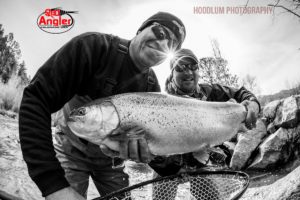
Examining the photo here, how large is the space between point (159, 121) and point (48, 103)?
2.24 ft

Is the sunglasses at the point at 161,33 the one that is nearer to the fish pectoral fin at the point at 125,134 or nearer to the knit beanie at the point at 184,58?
the fish pectoral fin at the point at 125,134

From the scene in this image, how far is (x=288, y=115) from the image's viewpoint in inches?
262

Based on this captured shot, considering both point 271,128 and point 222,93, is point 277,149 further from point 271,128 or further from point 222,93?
Result: point 222,93

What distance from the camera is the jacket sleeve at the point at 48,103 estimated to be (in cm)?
111

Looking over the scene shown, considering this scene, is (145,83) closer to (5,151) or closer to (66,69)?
(66,69)

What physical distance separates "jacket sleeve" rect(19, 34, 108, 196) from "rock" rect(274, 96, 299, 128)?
21.6ft

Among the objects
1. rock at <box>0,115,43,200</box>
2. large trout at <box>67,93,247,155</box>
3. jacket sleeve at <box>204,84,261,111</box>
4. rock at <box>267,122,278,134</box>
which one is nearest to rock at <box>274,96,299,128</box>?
rock at <box>267,122,278,134</box>

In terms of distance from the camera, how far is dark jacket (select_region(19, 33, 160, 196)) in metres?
1.12

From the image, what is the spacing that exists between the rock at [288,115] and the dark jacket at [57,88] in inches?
241

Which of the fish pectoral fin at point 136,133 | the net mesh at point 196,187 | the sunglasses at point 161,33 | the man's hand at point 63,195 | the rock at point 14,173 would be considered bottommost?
the rock at point 14,173

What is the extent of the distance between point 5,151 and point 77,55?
10.7 ft

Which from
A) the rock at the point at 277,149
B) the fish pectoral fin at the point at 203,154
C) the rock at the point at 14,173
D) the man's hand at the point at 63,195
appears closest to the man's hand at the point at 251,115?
the fish pectoral fin at the point at 203,154

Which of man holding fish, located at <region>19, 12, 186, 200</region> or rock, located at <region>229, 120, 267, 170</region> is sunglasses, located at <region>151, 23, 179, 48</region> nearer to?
man holding fish, located at <region>19, 12, 186, 200</region>

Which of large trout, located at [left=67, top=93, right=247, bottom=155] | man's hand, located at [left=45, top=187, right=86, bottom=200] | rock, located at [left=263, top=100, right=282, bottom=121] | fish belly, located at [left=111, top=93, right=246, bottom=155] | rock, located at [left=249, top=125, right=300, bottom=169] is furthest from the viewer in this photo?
rock, located at [left=263, top=100, right=282, bottom=121]
